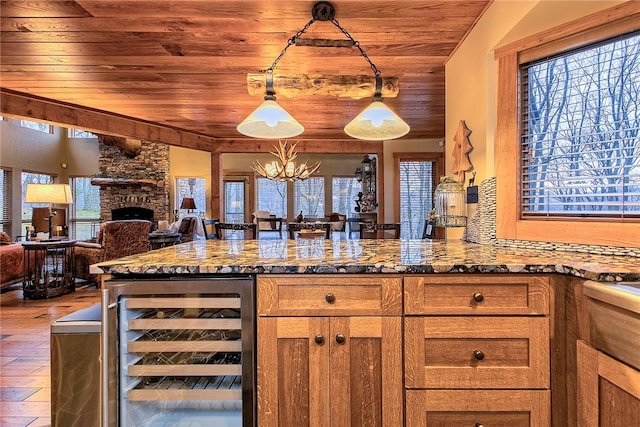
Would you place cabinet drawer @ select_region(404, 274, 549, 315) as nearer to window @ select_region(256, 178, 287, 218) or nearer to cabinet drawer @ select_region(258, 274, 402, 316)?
cabinet drawer @ select_region(258, 274, 402, 316)

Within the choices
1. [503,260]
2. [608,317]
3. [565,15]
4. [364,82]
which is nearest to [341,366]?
[503,260]

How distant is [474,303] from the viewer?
133 cm

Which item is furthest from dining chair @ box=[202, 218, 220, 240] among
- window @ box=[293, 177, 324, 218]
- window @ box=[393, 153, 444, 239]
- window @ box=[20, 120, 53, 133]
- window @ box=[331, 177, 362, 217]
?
window @ box=[20, 120, 53, 133]

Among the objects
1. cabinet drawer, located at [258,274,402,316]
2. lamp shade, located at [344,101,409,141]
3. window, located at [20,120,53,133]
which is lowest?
cabinet drawer, located at [258,274,402,316]

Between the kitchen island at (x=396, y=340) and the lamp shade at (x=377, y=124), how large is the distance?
3.02 ft

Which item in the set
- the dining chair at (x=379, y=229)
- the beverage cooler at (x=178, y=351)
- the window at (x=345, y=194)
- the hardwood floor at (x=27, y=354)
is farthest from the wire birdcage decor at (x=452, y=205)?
the window at (x=345, y=194)

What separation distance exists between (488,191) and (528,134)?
0.36 meters

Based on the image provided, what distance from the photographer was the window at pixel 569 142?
1533 millimetres

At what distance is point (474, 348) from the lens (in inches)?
52.4

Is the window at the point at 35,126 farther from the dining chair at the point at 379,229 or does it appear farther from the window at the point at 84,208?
the dining chair at the point at 379,229

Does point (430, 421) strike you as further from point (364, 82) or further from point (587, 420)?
point (364, 82)

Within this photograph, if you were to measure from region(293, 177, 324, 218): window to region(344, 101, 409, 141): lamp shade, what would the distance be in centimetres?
884

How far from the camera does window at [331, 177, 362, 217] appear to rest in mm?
10977

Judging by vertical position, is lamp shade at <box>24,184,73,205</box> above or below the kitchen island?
above
